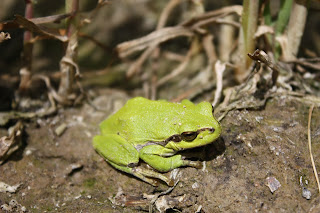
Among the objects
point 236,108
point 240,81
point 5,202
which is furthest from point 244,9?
point 5,202

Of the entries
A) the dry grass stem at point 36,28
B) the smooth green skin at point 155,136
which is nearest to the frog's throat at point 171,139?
the smooth green skin at point 155,136

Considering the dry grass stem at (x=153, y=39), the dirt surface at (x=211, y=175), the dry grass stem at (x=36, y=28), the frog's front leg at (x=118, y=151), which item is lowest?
the dirt surface at (x=211, y=175)

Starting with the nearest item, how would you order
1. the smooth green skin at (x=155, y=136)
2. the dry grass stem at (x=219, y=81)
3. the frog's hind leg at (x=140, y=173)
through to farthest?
the smooth green skin at (x=155, y=136), the frog's hind leg at (x=140, y=173), the dry grass stem at (x=219, y=81)

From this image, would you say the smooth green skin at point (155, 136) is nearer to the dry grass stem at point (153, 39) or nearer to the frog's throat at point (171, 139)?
the frog's throat at point (171, 139)

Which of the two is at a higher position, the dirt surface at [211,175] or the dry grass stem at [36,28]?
the dry grass stem at [36,28]

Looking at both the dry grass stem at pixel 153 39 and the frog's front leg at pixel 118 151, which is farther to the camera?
the dry grass stem at pixel 153 39

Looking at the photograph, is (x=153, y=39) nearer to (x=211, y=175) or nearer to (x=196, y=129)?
(x=196, y=129)

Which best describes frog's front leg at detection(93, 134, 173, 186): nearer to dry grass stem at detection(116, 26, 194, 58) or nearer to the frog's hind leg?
the frog's hind leg
